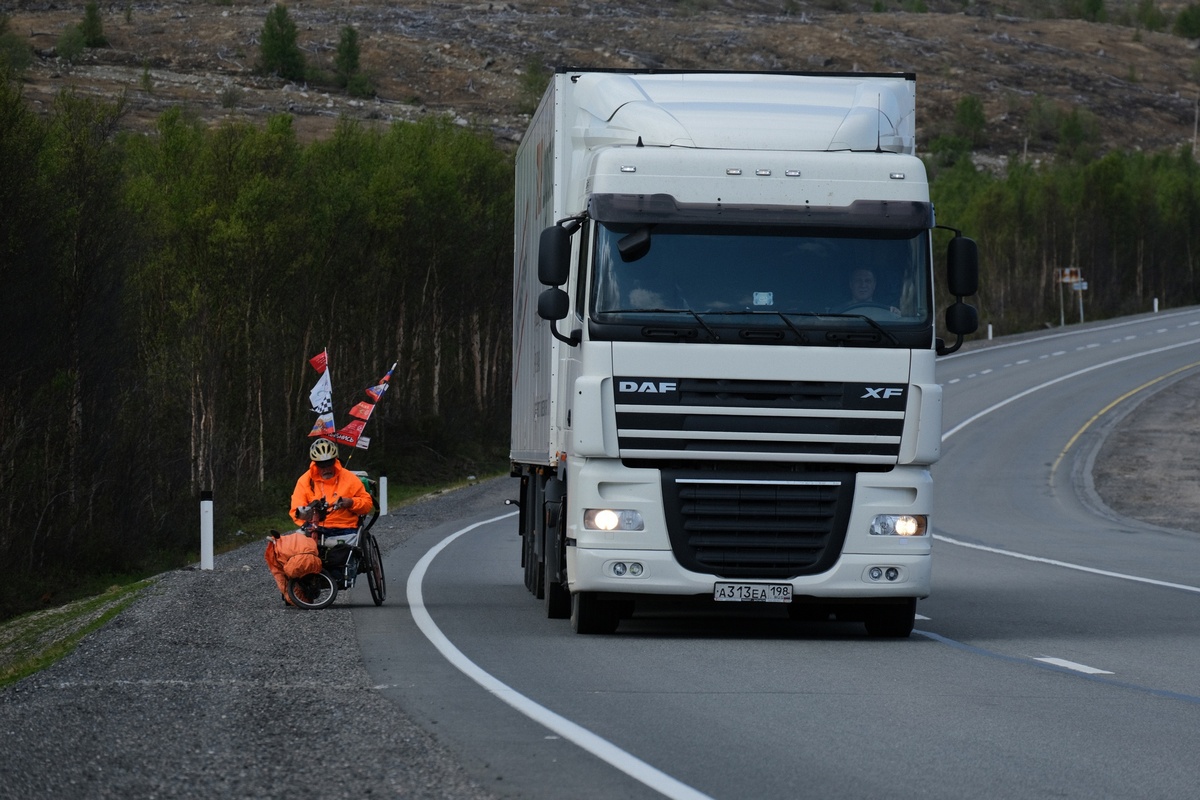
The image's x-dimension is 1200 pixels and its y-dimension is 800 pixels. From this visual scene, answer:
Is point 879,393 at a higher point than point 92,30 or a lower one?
lower

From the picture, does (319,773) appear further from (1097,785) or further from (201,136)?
(201,136)

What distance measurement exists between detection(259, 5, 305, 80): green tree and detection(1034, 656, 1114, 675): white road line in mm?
171188

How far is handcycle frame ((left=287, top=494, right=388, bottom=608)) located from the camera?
15820 mm

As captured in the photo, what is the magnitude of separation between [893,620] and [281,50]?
170205mm

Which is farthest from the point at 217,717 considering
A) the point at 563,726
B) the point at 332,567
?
A: the point at 332,567

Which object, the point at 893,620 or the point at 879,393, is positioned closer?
the point at 879,393

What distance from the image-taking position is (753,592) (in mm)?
12758

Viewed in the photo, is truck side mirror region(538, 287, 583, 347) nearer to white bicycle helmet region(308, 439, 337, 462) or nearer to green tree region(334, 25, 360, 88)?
white bicycle helmet region(308, 439, 337, 462)

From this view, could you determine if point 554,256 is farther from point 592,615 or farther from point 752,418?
point 592,615

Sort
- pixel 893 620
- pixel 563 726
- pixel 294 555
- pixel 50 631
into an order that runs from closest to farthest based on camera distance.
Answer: pixel 563 726 < pixel 893 620 < pixel 294 555 < pixel 50 631

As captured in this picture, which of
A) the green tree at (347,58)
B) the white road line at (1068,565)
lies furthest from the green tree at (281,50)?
the white road line at (1068,565)

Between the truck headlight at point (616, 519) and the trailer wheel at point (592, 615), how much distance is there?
822 mm

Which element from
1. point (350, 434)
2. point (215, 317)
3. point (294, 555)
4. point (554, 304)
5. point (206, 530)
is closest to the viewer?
point (554, 304)

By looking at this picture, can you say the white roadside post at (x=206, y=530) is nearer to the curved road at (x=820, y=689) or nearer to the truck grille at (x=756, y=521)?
the curved road at (x=820, y=689)
